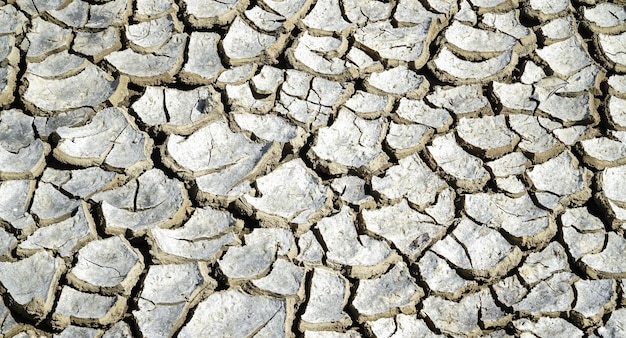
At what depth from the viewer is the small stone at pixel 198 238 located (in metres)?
1.89

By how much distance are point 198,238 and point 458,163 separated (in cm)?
70

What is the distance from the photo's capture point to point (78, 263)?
1864 millimetres

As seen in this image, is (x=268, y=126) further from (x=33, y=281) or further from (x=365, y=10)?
(x=33, y=281)

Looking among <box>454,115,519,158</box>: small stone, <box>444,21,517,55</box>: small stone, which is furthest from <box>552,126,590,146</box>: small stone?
<box>444,21,517,55</box>: small stone

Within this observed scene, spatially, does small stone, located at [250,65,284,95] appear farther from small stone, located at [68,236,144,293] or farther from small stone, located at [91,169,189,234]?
small stone, located at [68,236,144,293]

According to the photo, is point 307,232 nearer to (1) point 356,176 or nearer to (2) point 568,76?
(1) point 356,176

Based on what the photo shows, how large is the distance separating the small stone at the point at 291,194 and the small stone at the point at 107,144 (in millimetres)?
310

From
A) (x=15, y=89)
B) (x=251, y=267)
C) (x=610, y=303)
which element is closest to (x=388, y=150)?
(x=251, y=267)

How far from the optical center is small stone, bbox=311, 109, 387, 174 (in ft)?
6.89

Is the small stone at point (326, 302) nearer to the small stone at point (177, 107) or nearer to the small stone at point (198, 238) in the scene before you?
the small stone at point (198, 238)

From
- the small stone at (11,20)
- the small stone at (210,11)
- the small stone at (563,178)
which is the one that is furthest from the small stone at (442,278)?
the small stone at (11,20)

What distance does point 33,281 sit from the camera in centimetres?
183

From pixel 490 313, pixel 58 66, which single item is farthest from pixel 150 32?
pixel 490 313

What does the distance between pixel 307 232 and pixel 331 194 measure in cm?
13
